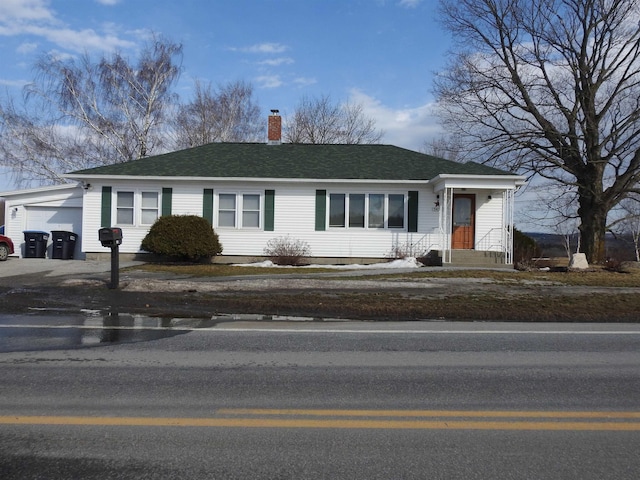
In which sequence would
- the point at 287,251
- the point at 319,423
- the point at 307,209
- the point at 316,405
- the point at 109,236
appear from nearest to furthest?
1. the point at 319,423
2. the point at 316,405
3. the point at 109,236
4. the point at 287,251
5. the point at 307,209

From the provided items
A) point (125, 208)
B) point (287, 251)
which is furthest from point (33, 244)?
point (287, 251)

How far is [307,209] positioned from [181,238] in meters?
4.87

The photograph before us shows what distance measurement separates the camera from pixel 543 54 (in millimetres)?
25953

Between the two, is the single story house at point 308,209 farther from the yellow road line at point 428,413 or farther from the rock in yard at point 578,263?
the yellow road line at point 428,413

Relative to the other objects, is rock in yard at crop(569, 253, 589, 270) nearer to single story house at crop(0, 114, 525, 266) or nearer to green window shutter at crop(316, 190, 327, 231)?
single story house at crop(0, 114, 525, 266)

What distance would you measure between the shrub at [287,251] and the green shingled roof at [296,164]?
248cm

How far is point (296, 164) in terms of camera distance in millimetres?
21594

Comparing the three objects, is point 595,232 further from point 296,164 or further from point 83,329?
point 83,329

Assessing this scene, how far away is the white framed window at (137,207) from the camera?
67.1ft

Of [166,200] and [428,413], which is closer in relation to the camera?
[428,413]

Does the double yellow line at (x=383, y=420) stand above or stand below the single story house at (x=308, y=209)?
below

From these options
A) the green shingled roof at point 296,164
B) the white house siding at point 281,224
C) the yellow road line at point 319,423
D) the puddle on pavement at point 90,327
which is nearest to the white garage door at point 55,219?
the white house siding at point 281,224

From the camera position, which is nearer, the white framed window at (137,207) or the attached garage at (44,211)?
the white framed window at (137,207)

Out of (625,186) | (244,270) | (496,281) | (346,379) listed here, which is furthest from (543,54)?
(346,379)
